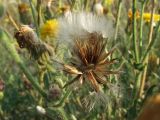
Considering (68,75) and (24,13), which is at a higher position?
(24,13)

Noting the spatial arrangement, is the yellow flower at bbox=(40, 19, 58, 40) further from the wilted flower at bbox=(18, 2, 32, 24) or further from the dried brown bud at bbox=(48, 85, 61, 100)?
the wilted flower at bbox=(18, 2, 32, 24)

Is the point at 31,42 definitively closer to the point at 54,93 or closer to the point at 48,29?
the point at 54,93

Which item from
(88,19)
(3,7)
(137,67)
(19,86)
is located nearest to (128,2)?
(19,86)

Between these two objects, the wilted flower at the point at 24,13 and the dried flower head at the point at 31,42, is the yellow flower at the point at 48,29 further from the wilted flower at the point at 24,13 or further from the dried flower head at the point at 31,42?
the wilted flower at the point at 24,13

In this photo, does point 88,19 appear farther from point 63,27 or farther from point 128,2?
point 128,2

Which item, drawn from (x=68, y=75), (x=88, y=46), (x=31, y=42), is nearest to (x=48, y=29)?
(x=68, y=75)

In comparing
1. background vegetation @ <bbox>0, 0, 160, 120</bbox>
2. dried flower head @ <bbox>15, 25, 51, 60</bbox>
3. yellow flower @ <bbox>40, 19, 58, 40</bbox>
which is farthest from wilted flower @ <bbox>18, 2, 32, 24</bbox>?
dried flower head @ <bbox>15, 25, 51, 60</bbox>

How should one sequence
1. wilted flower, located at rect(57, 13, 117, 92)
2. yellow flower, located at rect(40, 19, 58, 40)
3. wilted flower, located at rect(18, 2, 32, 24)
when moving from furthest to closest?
wilted flower, located at rect(18, 2, 32, 24)
yellow flower, located at rect(40, 19, 58, 40)
wilted flower, located at rect(57, 13, 117, 92)
